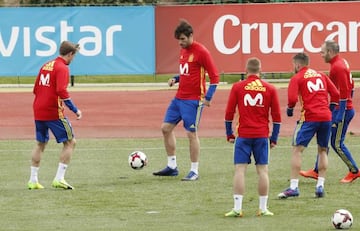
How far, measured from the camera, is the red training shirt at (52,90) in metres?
14.8

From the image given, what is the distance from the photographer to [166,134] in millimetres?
16656

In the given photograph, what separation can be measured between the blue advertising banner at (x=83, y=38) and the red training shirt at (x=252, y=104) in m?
19.6

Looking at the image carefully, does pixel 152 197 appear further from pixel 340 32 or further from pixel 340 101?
pixel 340 32

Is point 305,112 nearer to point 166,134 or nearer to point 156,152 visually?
point 166,134

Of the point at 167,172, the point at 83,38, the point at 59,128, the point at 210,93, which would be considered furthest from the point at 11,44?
the point at 59,128

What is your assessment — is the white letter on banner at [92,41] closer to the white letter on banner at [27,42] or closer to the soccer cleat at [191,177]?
the white letter on banner at [27,42]

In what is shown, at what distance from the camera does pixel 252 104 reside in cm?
1275

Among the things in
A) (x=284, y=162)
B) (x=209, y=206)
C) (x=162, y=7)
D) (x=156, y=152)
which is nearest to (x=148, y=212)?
(x=209, y=206)

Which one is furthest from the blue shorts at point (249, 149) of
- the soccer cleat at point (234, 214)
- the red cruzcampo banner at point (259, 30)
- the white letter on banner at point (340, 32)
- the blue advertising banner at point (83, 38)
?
the white letter on banner at point (340, 32)

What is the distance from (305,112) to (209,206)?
73.2 inches

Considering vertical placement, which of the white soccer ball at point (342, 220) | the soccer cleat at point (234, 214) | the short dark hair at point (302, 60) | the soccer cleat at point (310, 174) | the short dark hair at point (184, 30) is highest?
the short dark hair at point (184, 30)

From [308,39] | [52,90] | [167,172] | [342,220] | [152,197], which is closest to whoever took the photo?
[342,220]

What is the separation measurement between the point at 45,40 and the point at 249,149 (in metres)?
19.9

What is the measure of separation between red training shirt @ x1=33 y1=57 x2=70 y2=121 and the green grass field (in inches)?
41.2
